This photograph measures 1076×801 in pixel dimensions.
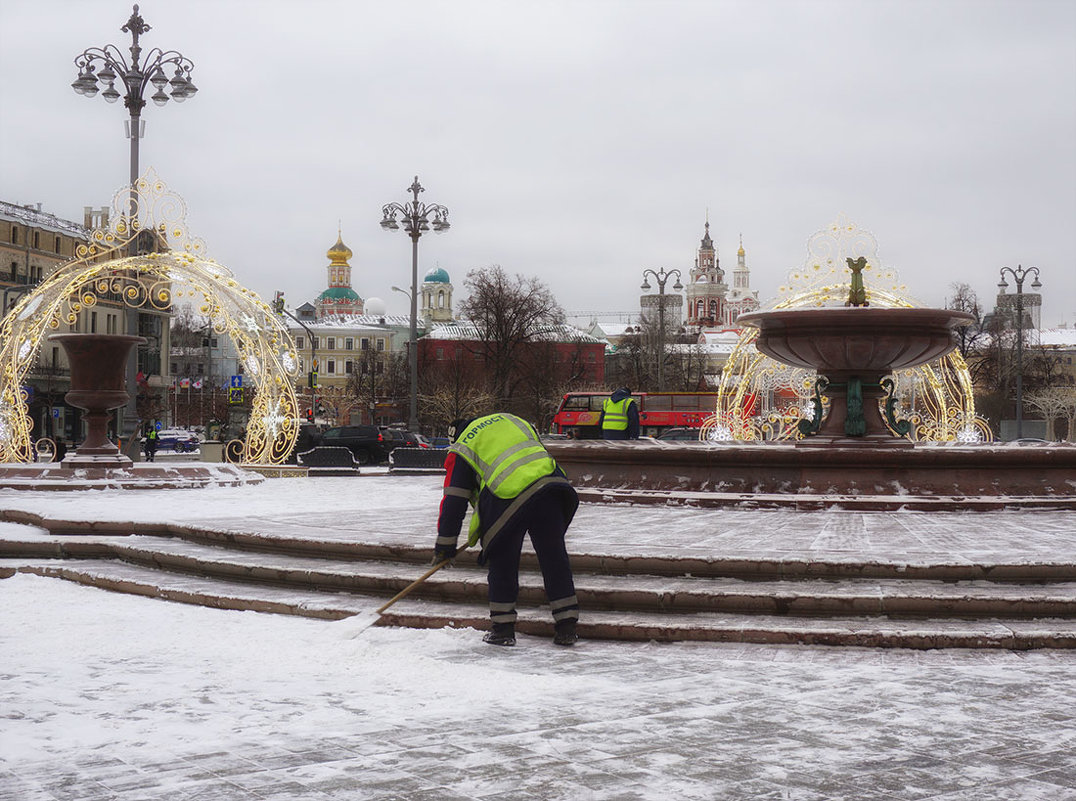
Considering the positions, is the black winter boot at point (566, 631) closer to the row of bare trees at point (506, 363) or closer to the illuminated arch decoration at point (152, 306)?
the illuminated arch decoration at point (152, 306)

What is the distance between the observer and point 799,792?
397cm

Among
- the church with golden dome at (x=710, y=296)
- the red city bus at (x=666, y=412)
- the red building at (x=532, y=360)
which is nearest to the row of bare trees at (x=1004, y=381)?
the red city bus at (x=666, y=412)

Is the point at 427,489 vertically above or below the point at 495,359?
below

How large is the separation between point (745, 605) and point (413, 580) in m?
2.12

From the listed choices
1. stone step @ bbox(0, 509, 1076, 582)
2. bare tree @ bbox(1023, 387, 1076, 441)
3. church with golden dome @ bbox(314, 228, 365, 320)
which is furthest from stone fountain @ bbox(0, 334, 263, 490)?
church with golden dome @ bbox(314, 228, 365, 320)

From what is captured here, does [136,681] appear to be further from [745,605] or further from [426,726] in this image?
[745,605]

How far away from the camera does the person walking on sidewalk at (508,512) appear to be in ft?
21.6

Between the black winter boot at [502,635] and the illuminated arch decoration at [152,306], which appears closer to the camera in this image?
the black winter boot at [502,635]

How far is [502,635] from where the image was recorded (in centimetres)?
665

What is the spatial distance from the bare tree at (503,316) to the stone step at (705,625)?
5265 centimetres

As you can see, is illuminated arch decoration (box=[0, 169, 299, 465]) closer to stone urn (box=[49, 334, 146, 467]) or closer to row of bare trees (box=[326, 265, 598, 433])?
stone urn (box=[49, 334, 146, 467])

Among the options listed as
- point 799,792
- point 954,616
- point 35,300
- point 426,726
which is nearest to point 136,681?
point 426,726

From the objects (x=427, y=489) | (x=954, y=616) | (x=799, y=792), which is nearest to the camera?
(x=799, y=792)

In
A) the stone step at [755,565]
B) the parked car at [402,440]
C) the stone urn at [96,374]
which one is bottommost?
the stone step at [755,565]
